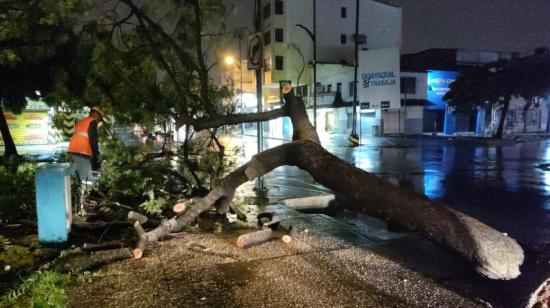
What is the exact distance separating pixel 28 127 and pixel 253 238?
23242 millimetres

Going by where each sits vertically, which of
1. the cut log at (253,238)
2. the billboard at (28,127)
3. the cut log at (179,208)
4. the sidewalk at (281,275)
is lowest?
the sidewalk at (281,275)

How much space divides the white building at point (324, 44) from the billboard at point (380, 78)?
44.7ft

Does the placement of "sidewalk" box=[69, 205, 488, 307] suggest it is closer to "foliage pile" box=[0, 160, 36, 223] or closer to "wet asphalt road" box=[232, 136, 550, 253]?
"wet asphalt road" box=[232, 136, 550, 253]

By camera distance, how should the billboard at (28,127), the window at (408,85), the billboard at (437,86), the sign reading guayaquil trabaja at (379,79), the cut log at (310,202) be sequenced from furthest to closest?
the billboard at (437,86)
the window at (408,85)
the sign reading guayaquil trabaja at (379,79)
the billboard at (28,127)
the cut log at (310,202)

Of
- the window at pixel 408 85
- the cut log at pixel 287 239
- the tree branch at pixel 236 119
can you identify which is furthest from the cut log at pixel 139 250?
the window at pixel 408 85

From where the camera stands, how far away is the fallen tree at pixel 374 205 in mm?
Answer: 4500

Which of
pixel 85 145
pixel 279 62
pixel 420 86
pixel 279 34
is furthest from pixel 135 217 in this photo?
pixel 279 34

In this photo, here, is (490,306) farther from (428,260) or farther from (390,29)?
(390,29)

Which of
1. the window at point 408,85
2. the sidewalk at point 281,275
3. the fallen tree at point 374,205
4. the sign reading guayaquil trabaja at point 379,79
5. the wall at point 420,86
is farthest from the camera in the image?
the wall at point 420,86

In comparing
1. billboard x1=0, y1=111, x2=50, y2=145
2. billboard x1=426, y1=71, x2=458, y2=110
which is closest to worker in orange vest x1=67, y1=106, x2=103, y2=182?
billboard x1=0, y1=111, x2=50, y2=145

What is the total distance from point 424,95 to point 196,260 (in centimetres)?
3876

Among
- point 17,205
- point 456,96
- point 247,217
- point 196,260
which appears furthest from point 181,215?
point 456,96

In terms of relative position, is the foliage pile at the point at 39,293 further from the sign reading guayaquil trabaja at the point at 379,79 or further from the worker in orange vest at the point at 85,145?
the sign reading guayaquil trabaja at the point at 379,79

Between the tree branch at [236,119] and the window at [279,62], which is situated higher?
the window at [279,62]
